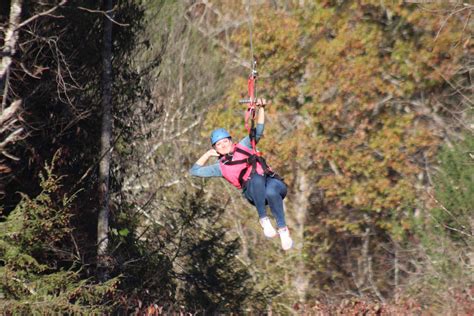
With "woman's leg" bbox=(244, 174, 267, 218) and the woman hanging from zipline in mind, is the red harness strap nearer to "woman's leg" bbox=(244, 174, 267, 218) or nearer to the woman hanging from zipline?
the woman hanging from zipline

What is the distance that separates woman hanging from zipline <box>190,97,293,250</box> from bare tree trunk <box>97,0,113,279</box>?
18.3 feet

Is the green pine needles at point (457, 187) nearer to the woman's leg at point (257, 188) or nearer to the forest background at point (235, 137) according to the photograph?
the forest background at point (235, 137)

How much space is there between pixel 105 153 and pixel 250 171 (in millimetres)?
5850

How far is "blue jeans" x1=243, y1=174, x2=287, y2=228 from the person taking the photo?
802cm

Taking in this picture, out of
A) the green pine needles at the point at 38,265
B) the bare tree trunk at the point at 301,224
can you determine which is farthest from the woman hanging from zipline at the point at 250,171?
the bare tree trunk at the point at 301,224

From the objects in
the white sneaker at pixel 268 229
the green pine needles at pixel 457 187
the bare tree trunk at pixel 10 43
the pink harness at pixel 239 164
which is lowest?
the white sneaker at pixel 268 229

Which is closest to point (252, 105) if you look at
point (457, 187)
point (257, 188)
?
point (257, 188)

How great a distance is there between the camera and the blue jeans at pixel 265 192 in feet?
26.3

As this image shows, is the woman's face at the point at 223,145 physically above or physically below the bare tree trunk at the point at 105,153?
below

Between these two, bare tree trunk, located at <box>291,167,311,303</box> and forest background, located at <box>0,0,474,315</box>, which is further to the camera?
bare tree trunk, located at <box>291,167,311,303</box>

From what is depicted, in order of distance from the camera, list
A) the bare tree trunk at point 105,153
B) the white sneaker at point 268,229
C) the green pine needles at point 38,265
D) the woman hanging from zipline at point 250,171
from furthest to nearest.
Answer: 1. the bare tree trunk at point 105,153
2. the green pine needles at point 38,265
3. the white sneaker at point 268,229
4. the woman hanging from zipline at point 250,171

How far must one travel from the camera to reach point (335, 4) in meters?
23.2

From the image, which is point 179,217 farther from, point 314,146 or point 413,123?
point 413,123

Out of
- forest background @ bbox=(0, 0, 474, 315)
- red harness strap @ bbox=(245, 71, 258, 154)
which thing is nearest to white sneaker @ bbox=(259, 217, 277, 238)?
red harness strap @ bbox=(245, 71, 258, 154)
